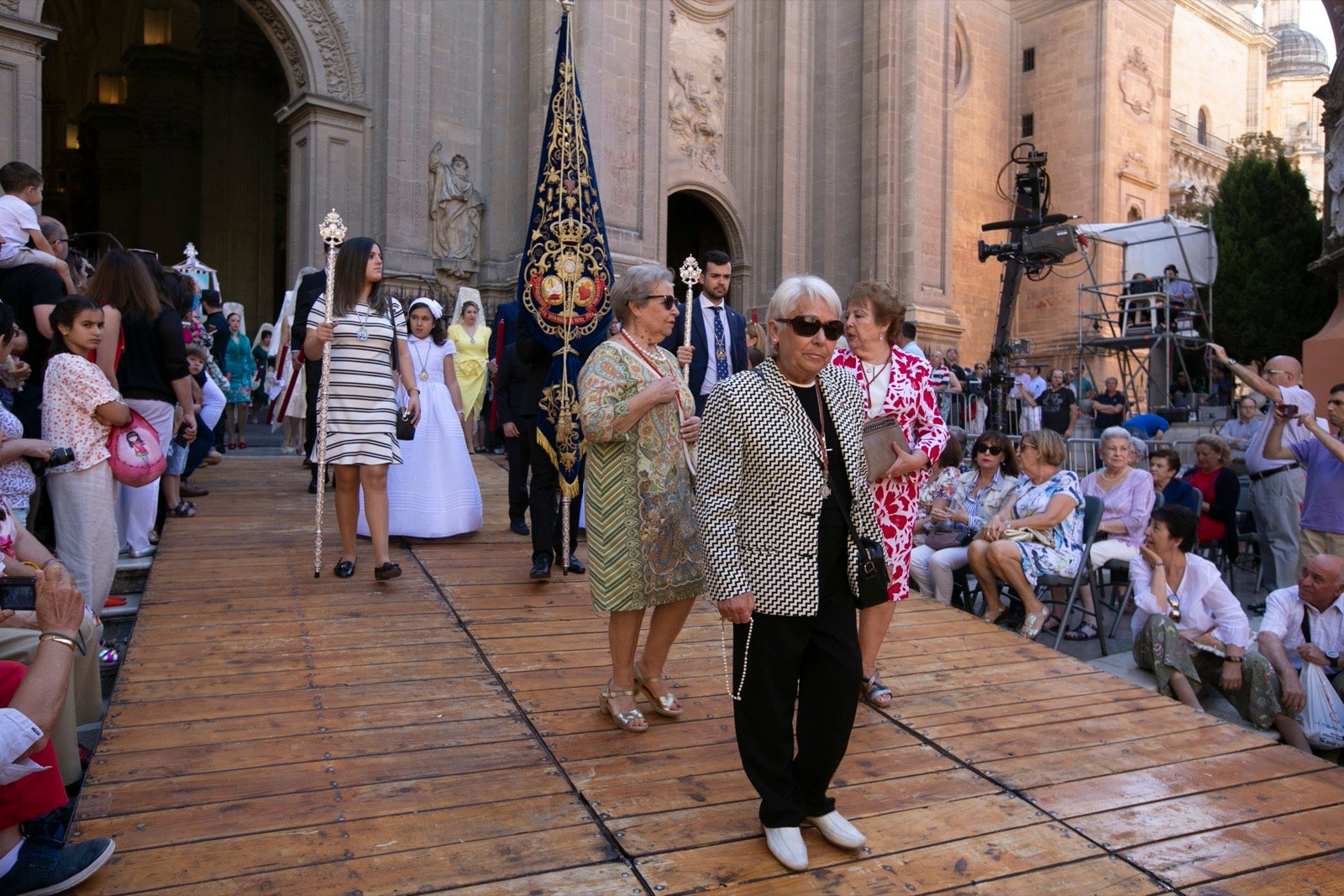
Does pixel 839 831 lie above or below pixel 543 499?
below

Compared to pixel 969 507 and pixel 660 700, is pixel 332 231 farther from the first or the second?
pixel 969 507

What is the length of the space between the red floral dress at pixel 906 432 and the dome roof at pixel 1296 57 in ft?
205

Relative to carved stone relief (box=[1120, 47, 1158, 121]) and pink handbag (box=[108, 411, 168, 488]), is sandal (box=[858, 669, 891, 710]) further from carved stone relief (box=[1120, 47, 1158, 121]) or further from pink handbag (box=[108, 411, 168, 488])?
carved stone relief (box=[1120, 47, 1158, 121])

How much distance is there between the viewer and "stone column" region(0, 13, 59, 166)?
10.9 m

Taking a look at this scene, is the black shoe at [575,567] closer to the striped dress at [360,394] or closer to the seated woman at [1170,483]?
the striped dress at [360,394]

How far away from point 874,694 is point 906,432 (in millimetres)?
1216

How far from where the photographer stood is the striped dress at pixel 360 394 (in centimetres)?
563

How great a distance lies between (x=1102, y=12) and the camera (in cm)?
2480

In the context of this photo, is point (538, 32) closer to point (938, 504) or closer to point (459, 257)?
point (459, 257)

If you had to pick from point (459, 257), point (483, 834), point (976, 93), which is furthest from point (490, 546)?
point (976, 93)

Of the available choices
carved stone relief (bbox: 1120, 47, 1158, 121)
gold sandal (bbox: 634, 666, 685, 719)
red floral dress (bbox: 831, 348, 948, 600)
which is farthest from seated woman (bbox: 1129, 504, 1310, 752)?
carved stone relief (bbox: 1120, 47, 1158, 121)

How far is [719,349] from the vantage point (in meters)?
6.54

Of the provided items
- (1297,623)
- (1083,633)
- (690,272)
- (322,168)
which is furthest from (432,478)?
(322,168)

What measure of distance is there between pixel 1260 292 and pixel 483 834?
90.4ft
